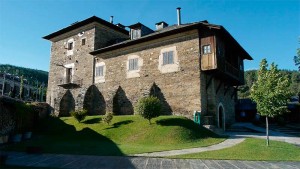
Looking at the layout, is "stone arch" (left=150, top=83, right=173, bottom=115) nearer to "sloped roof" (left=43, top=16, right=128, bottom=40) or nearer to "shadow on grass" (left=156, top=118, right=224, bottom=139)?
"shadow on grass" (left=156, top=118, right=224, bottom=139)

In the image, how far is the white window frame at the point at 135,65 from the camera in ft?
74.2

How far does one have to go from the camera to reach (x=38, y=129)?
822 inches

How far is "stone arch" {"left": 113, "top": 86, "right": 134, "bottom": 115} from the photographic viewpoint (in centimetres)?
2256

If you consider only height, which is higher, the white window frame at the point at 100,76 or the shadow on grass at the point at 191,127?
the white window frame at the point at 100,76

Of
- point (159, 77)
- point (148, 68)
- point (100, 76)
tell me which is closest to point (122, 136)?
point (159, 77)

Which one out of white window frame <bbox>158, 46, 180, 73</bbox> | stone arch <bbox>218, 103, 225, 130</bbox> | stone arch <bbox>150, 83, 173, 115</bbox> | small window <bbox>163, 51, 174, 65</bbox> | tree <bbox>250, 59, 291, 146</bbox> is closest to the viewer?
Answer: tree <bbox>250, 59, 291, 146</bbox>

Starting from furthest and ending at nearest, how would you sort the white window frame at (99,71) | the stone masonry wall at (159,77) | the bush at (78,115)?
the white window frame at (99,71), the bush at (78,115), the stone masonry wall at (159,77)

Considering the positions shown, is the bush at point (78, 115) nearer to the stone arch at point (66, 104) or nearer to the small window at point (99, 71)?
the stone arch at point (66, 104)

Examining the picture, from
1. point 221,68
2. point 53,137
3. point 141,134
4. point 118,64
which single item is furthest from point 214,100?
point 53,137

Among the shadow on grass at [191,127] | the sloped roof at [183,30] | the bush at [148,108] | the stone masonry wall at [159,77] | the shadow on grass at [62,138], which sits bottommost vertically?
the shadow on grass at [62,138]

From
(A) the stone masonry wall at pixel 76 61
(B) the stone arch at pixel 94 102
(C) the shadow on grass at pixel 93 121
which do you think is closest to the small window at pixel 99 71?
(A) the stone masonry wall at pixel 76 61

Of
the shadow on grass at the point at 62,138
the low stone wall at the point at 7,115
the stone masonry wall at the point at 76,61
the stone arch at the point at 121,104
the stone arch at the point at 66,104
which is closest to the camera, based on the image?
the shadow on grass at the point at 62,138

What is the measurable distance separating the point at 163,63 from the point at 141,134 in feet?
25.5

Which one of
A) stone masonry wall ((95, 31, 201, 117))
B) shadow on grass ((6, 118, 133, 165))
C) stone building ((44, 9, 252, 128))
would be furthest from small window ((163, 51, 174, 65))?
shadow on grass ((6, 118, 133, 165))
